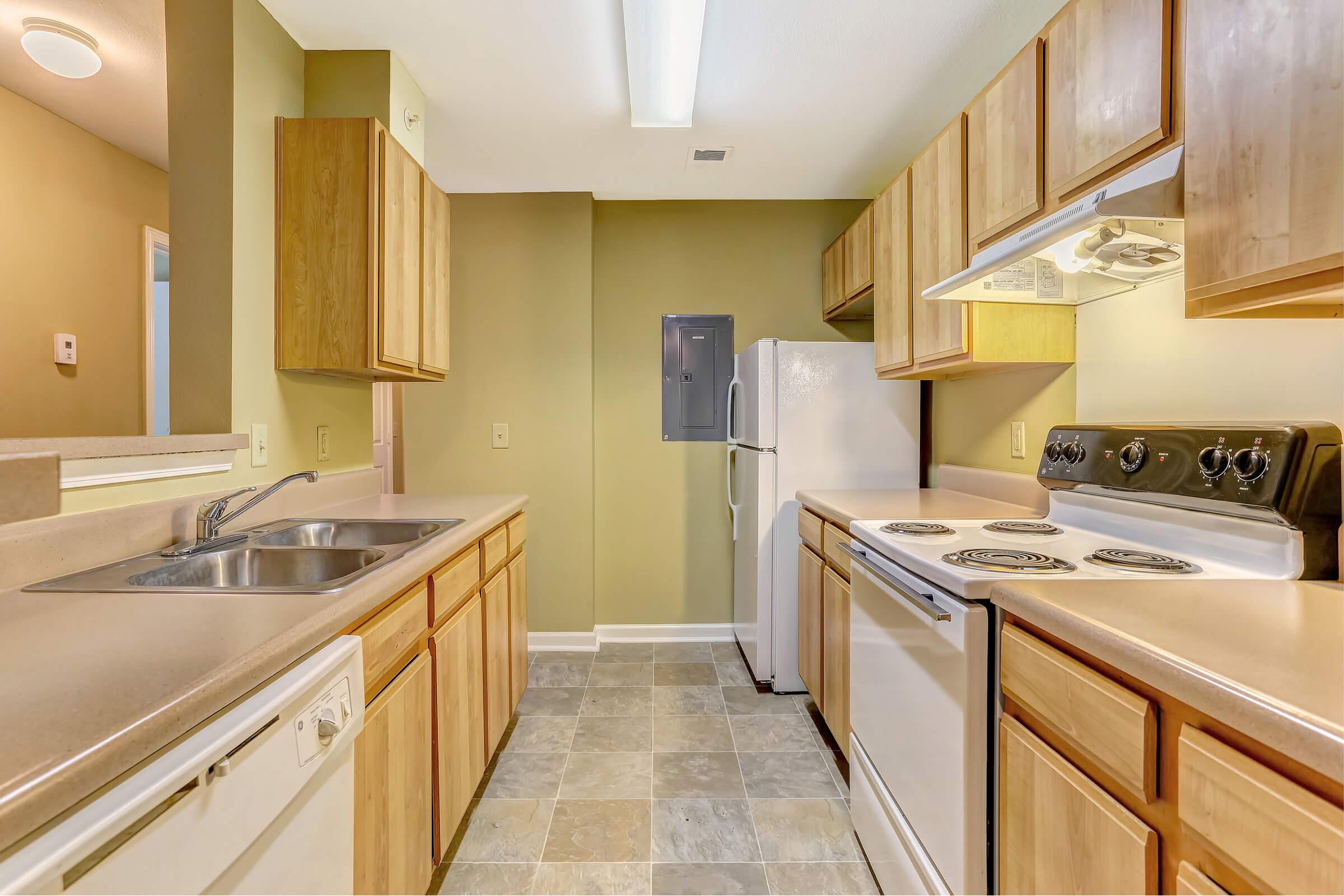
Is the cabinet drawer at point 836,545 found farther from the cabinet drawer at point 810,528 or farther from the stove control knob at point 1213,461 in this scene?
the stove control knob at point 1213,461

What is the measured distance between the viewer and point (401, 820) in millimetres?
1202

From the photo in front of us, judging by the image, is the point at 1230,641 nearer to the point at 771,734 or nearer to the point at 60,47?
the point at 771,734

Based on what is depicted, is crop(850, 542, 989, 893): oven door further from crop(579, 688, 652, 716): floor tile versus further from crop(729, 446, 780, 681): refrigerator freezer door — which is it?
crop(579, 688, 652, 716): floor tile

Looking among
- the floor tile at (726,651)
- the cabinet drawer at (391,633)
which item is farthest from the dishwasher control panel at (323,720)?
the floor tile at (726,651)

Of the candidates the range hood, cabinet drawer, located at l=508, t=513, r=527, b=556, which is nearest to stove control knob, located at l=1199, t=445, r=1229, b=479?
A: the range hood

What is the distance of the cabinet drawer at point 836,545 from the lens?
186 centimetres

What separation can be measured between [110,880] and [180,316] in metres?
1.53

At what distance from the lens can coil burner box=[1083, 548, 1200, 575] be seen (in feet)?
3.51

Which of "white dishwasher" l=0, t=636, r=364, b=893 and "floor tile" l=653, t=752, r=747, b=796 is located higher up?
"white dishwasher" l=0, t=636, r=364, b=893

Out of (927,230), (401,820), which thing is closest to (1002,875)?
(401,820)

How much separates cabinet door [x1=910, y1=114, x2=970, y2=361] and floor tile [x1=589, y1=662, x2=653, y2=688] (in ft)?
6.25

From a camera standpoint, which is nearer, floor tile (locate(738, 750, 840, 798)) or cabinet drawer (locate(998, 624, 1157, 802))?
cabinet drawer (locate(998, 624, 1157, 802))

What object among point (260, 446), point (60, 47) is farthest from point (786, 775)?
point (60, 47)

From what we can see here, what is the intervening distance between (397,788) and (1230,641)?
142cm
